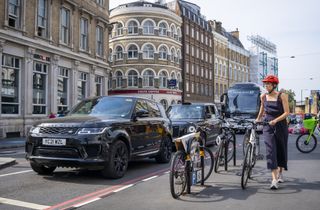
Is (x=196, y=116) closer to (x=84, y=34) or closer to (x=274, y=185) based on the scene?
(x=274, y=185)

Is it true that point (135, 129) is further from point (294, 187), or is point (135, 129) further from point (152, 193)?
point (294, 187)

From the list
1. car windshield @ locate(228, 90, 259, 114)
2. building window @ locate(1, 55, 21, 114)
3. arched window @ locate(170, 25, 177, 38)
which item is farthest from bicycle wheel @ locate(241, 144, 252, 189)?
arched window @ locate(170, 25, 177, 38)

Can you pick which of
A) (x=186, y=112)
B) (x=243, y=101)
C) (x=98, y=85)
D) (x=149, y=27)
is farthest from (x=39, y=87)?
(x=149, y=27)

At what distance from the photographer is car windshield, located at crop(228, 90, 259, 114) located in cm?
2684

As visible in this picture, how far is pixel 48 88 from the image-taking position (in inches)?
1018

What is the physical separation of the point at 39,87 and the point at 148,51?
26.6m

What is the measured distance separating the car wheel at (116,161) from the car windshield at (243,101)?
19737 millimetres

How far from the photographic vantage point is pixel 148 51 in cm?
5044

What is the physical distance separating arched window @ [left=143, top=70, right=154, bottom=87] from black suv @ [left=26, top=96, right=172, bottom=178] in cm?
4079

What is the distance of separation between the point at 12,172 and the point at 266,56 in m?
96.3

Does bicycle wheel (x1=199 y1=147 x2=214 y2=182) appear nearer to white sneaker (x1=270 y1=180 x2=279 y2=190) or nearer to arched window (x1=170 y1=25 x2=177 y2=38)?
white sneaker (x1=270 y1=180 x2=279 y2=190)

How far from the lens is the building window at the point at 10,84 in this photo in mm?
21828

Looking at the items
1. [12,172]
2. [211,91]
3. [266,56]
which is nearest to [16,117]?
[12,172]

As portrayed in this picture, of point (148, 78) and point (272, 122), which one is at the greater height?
point (148, 78)
